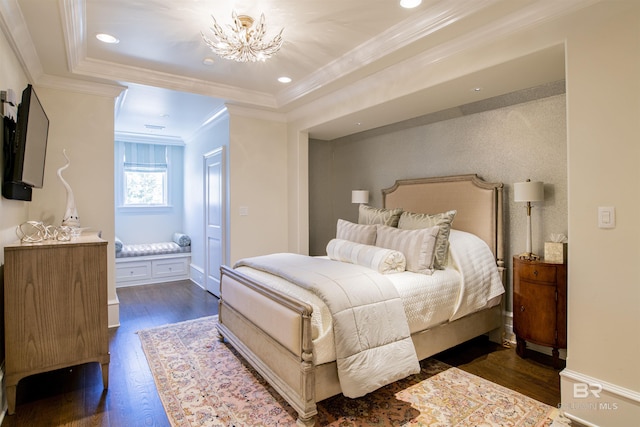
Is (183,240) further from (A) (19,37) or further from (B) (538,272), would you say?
(B) (538,272)

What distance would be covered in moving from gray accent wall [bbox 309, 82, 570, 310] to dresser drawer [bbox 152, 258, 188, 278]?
3.07 meters

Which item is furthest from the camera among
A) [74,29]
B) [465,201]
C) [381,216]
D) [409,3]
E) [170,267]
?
[170,267]

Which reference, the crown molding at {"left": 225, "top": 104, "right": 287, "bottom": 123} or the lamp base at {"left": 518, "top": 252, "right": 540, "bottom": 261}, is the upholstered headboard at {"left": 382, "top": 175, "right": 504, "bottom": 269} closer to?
the lamp base at {"left": 518, "top": 252, "right": 540, "bottom": 261}

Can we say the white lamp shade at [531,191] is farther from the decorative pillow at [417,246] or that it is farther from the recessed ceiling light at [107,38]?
the recessed ceiling light at [107,38]

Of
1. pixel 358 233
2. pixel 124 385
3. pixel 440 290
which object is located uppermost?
pixel 358 233

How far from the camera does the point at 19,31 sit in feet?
7.68

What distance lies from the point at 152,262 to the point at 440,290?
4753 mm

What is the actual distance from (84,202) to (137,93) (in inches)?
52.3

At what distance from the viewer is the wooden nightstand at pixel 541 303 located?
2.50 m

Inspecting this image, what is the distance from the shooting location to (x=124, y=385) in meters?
2.40

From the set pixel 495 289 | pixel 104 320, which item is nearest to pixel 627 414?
pixel 495 289

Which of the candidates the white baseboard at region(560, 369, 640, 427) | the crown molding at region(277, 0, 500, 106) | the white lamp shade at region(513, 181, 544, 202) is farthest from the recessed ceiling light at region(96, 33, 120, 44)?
the white baseboard at region(560, 369, 640, 427)

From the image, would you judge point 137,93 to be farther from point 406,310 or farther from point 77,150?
point 406,310

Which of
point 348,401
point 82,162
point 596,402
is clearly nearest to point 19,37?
point 82,162
